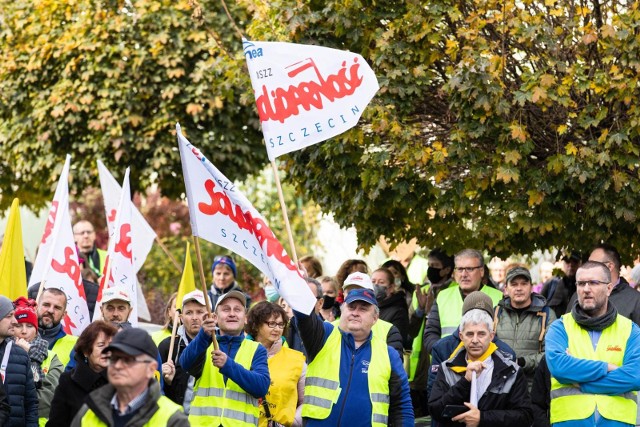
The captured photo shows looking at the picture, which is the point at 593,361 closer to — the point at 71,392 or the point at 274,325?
the point at 274,325

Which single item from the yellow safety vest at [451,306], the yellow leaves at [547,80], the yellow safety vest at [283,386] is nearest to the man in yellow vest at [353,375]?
the yellow safety vest at [283,386]

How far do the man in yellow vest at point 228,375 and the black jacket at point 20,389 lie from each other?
3.35 feet

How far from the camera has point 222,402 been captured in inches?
324

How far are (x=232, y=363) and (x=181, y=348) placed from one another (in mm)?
1582

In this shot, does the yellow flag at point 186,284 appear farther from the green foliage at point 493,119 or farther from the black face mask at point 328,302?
the black face mask at point 328,302

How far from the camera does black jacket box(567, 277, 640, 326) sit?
385 inches

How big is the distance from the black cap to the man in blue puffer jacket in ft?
8.00

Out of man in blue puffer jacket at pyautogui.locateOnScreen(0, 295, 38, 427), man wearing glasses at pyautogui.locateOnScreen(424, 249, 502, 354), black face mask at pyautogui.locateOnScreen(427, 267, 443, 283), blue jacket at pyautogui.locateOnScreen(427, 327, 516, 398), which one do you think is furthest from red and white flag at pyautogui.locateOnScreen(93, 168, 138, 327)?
black face mask at pyautogui.locateOnScreen(427, 267, 443, 283)

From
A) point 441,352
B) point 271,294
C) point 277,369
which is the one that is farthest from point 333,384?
point 271,294

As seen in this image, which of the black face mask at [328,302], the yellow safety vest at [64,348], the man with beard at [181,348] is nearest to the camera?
the man with beard at [181,348]

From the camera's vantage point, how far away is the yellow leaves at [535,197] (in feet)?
33.0

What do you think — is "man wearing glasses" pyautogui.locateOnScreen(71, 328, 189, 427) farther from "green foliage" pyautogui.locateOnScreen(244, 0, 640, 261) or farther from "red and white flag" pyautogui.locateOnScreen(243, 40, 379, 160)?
"green foliage" pyautogui.locateOnScreen(244, 0, 640, 261)

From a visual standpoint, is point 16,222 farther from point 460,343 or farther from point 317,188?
point 460,343

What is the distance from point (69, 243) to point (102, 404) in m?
5.13
